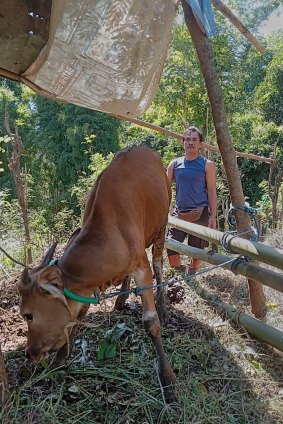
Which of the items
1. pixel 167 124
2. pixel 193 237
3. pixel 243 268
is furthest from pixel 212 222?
pixel 167 124

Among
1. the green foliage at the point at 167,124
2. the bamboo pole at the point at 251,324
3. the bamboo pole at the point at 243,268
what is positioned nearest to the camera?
the bamboo pole at the point at 243,268

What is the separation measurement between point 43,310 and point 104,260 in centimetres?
54

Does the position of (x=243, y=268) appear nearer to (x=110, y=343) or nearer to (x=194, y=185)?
(x=110, y=343)

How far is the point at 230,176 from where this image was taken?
165 inches

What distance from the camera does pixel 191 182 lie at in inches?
208

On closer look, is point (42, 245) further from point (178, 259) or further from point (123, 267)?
point (123, 267)

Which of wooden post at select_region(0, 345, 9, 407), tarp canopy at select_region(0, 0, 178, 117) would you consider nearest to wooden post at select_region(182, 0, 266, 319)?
tarp canopy at select_region(0, 0, 178, 117)

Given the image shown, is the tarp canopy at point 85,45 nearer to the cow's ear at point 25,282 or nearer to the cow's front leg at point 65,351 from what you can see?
the cow's ear at point 25,282

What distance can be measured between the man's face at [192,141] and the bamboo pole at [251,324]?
1.59 m

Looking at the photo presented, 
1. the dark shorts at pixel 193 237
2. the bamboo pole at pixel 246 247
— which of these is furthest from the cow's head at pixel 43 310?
the dark shorts at pixel 193 237

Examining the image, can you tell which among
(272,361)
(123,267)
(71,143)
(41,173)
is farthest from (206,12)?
(41,173)

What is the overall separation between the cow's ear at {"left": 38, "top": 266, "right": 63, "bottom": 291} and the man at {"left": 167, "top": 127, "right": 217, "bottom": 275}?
2.75 metres

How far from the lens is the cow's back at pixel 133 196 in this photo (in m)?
3.39

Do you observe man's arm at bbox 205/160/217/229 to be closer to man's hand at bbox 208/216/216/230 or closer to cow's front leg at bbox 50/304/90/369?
man's hand at bbox 208/216/216/230
